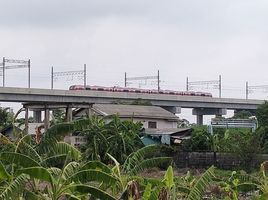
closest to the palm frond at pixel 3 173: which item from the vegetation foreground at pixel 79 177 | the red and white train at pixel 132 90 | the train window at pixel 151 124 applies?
the vegetation foreground at pixel 79 177

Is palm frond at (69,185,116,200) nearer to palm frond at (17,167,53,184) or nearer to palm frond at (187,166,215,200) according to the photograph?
palm frond at (17,167,53,184)

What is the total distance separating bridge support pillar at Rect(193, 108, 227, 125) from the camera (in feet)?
295

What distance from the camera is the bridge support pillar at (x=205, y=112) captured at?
90.0 m

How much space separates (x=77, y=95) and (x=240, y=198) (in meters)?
53.1

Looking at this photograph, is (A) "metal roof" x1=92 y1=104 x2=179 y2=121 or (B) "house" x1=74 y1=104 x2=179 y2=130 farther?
(A) "metal roof" x1=92 y1=104 x2=179 y2=121

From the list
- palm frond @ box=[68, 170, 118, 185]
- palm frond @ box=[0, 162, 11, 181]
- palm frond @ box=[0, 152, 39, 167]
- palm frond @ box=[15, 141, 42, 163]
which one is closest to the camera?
palm frond @ box=[0, 162, 11, 181]

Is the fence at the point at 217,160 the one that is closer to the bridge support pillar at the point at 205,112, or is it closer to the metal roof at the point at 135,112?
the metal roof at the point at 135,112

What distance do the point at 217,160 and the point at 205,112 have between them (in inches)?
2382

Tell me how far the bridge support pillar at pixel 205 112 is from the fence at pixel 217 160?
56.7 m

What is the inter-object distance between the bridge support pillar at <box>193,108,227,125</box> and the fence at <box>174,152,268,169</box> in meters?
56.7

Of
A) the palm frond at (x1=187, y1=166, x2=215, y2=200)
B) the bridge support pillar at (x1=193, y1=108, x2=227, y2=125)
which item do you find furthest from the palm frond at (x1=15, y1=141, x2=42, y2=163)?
the bridge support pillar at (x1=193, y1=108, x2=227, y2=125)

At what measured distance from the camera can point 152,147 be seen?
14688mm

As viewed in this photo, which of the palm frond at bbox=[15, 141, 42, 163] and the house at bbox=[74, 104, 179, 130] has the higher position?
the palm frond at bbox=[15, 141, 42, 163]

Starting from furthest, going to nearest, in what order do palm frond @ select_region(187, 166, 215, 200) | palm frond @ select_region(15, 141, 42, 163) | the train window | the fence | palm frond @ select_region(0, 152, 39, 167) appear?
the train window < the fence < palm frond @ select_region(15, 141, 42, 163) < palm frond @ select_region(187, 166, 215, 200) < palm frond @ select_region(0, 152, 39, 167)
